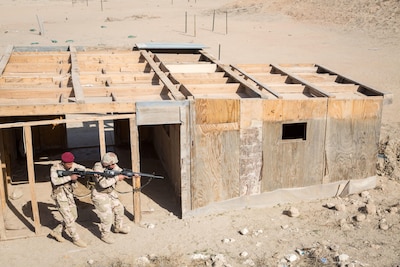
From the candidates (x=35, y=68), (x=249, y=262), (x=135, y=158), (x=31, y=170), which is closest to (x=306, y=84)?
(x=135, y=158)

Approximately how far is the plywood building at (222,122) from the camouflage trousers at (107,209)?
903 millimetres

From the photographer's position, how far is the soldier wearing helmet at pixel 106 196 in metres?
8.40

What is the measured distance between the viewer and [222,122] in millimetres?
9570

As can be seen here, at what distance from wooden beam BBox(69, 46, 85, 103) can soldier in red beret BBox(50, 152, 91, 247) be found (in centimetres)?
132

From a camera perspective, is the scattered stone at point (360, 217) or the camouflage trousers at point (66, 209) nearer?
the camouflage trousers at point (66, 209)

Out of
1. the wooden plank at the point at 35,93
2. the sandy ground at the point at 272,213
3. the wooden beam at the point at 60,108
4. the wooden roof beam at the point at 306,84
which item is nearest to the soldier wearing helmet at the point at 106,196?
the sandy ground at the point at 272,213

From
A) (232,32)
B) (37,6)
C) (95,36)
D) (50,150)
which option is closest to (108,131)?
(50,150)

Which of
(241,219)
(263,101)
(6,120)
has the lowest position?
(241,219)

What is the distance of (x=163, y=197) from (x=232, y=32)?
2702cm

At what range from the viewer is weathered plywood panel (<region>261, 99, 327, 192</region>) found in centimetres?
991

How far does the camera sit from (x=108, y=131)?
16.2m

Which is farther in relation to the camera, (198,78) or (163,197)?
(198,78)

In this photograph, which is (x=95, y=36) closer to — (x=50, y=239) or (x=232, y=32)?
(x=232, y=32)

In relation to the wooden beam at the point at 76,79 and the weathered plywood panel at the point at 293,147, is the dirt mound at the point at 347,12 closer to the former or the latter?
the weathered plywood panel at the point at 293,147
